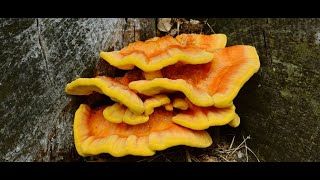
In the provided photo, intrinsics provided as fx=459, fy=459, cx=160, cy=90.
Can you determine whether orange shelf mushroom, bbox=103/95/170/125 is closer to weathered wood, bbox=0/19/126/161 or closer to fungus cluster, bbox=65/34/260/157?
fungus cluster, bbox=65/34/260/157

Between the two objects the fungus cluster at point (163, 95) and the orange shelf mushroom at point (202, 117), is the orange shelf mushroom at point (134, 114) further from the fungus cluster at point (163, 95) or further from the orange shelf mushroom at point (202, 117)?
the orange shelf mushroom at point (202, 117)

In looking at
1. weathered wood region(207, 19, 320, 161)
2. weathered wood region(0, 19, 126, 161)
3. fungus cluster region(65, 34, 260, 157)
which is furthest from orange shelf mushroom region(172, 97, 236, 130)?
weathered wood region(0, 19, 126, 161)

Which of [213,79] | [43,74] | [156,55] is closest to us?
[156,55]

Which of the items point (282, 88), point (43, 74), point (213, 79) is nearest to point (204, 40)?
point (213, 79)

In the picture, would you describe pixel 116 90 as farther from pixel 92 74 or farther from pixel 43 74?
pixel 43 74

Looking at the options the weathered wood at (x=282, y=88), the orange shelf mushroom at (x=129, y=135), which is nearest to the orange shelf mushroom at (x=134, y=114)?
the orange shelf mushroom at (x=129, y=135)

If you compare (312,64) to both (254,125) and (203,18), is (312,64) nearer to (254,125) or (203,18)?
(254,125)

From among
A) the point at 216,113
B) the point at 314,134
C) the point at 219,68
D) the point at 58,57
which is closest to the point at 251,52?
the point at 219,68
